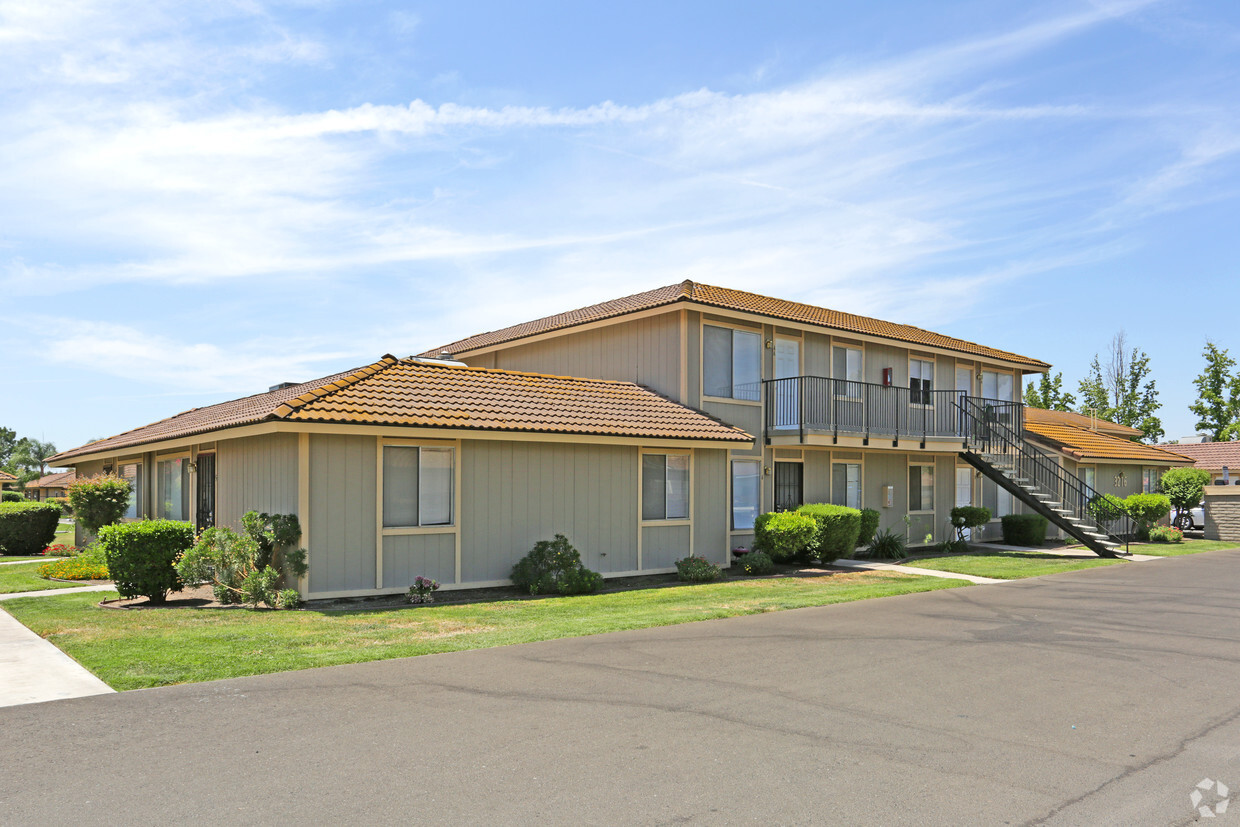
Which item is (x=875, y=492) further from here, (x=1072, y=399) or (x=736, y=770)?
(x=1072, y=399)

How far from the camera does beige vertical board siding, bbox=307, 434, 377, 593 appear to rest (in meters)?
13.3

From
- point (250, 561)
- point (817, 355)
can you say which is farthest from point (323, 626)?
point (817, 355)

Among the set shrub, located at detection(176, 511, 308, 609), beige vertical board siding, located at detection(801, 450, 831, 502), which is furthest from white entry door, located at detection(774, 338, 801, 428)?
shrub, located at detection(176, 511, 308, 609)

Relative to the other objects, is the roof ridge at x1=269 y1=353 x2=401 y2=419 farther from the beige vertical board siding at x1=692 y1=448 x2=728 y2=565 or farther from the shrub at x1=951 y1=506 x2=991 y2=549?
the shrub at x1=951 y1=506 x2=991 y2=549

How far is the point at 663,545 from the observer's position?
707 inches

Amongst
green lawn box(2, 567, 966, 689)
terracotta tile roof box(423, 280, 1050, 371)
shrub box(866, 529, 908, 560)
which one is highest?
terracotta tile roof box(423, 280, 1050, 371)

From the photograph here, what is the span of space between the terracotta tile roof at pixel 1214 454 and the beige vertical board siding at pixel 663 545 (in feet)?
134

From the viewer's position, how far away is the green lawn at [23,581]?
52.3 feet

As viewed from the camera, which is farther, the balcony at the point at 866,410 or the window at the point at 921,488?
the window at the point at 921,488

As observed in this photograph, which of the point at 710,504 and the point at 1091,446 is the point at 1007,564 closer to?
the point at 710,504

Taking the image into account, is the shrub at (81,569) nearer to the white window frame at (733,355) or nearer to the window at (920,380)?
the white window frame at (733,355)

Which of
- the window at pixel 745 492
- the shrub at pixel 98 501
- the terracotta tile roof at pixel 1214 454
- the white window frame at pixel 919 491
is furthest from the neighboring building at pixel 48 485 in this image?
the terracotta tile roof at pixel 1214 454

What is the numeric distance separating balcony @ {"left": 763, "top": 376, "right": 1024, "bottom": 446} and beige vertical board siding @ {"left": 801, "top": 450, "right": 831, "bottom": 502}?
3.88ft

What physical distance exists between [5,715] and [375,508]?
706 cm
